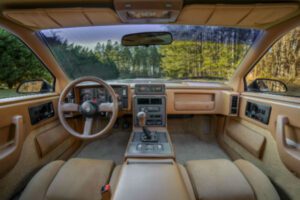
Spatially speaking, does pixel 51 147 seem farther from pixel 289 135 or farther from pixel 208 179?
pixel 289 135

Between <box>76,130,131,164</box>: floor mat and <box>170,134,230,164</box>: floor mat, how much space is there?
2.66ft

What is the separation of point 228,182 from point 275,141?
2.10 ft

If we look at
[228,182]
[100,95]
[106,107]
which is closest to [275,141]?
[228,182]

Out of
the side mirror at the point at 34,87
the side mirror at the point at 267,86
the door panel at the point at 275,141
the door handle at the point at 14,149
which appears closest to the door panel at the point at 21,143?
the door handle at the point at 14,149

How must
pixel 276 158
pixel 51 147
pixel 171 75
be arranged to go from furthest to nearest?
pixel 171 75
pixel 51 147
pixel 276 158

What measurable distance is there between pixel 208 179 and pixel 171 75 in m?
1.75

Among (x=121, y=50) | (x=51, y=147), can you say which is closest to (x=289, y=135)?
(x=121, y=50)

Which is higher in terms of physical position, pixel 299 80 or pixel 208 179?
pixel 299 80

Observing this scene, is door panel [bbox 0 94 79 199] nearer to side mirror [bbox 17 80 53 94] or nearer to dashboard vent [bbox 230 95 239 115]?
side mirror [bbox 17 80 53 94]

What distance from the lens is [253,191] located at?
5.05 feet

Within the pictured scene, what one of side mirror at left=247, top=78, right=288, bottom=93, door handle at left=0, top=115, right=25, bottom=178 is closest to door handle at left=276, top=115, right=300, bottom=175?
side mirror at left=247, top=78, right=288, bottom=93

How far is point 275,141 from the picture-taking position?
6.08 ft

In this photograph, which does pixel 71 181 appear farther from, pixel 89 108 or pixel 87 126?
pixel 89 108

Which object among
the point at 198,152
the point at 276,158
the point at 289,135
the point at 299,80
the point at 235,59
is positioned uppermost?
the point at 235,59
